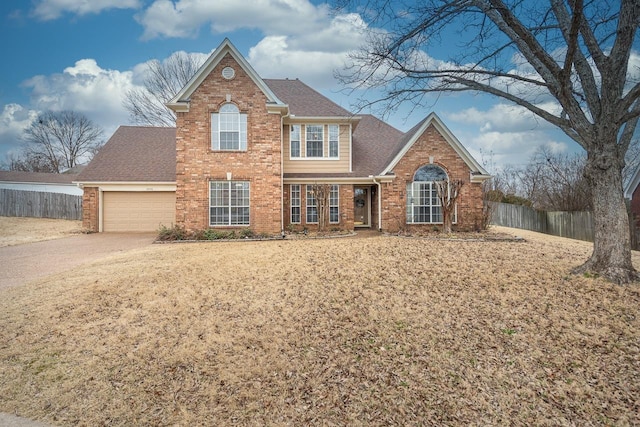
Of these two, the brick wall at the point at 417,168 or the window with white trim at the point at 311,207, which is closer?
the brick wall at the point at 417,168

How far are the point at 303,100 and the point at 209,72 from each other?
16.7ft

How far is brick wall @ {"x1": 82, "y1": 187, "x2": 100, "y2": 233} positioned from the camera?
17.9m

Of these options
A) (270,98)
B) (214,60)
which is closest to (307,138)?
(270,98)

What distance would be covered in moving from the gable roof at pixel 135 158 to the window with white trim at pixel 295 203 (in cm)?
665

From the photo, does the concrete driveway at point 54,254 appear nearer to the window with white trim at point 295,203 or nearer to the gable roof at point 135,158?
the gable roof at point 135,158

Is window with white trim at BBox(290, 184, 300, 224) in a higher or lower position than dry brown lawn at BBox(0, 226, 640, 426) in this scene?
higher

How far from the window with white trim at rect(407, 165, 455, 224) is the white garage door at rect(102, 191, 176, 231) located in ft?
41.0

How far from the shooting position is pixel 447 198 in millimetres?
15031

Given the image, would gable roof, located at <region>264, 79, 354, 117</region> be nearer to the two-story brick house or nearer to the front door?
the two-story brick house

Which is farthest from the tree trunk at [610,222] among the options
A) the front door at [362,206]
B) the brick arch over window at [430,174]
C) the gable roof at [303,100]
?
the front door at [362,206]

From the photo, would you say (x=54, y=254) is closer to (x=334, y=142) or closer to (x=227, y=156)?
(x=227, y=156)

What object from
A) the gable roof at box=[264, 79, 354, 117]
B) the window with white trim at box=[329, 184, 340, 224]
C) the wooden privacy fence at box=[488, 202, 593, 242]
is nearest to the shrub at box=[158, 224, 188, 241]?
the window with white trim at box=[329, 184, 340, 224]

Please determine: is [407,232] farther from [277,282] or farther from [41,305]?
[41,305]

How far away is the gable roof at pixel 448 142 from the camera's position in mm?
15391
